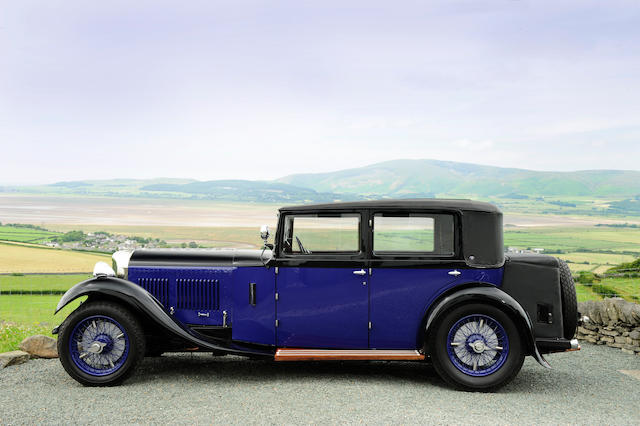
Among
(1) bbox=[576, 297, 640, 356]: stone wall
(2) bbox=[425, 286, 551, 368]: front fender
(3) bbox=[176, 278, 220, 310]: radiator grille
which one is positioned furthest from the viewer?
(1) bbox=[576, 297, 640, 356]: stone wall

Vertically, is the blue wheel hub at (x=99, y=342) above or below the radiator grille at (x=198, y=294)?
below

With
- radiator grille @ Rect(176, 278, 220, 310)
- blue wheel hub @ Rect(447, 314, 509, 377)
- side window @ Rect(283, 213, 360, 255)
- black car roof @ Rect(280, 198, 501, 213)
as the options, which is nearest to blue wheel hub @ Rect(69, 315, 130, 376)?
radiator grille @ Rect(176, 278, 220, 310)

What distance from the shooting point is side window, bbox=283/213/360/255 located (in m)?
6.79

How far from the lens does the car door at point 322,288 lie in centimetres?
664

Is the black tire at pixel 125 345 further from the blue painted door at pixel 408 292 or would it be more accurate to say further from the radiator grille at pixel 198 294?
the blue painted door at pixel 408 292

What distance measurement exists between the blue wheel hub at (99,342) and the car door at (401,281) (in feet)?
9.90

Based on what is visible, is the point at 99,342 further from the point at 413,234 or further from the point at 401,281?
the point at 413,234

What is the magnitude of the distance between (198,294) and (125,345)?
106 cm

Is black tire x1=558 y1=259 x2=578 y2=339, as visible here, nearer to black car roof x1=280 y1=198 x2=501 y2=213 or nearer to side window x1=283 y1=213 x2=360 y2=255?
black car roof x1=280 y1=198 x2=501 y2=213

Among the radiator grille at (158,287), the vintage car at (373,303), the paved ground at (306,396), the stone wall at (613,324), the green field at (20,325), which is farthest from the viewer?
the green field at (20,325)

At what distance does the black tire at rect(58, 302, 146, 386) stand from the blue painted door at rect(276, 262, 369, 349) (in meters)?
1.68

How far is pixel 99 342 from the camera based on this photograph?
263 inches

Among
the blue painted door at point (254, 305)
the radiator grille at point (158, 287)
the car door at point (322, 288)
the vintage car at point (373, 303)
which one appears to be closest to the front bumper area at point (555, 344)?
the vintage car at point (373, 303)

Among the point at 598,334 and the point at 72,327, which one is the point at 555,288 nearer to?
the point at 598,334
